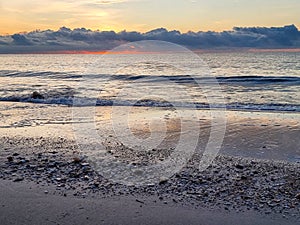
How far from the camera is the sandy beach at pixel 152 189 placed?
15.8 feet

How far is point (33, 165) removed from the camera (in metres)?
6.96

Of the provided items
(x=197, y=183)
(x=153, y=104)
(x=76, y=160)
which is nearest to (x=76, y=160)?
(x=76, y=160)

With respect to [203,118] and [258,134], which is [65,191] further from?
[203,118]

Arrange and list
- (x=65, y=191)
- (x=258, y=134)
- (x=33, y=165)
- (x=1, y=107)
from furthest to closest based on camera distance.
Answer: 1. (x=1, y=107)
2. (x=258, y=134)
3. (x=33, y=165)
4. (x=65, y=191)

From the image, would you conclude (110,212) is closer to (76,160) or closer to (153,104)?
(76,160)

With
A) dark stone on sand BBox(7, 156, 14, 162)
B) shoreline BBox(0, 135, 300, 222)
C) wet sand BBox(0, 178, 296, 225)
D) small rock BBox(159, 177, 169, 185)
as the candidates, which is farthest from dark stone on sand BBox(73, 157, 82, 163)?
small rock BBox(159, 177, 169, 185)

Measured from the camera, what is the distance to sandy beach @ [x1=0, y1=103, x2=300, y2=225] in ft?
15.8

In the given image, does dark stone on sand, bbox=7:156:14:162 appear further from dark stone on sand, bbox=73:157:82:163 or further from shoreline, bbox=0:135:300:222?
dark stone on sand, bbox=73:157:82:163

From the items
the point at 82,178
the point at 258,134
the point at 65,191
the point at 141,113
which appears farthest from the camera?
the point at 141,113

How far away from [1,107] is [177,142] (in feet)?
35.3

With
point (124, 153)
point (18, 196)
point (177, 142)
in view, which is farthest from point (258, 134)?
point (18, 196)

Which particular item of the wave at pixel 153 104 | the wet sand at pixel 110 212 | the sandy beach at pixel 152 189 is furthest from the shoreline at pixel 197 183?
the wave at pixel 153 104

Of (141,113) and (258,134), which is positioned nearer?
(258,134)

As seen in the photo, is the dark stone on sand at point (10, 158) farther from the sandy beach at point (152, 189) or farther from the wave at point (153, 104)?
the wave at point (153, 104)
